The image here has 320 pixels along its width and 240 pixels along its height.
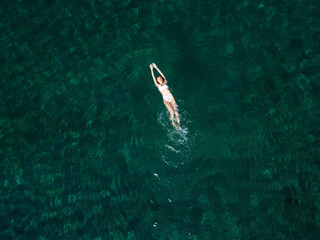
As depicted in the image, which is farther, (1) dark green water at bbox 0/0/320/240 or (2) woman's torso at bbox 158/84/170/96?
(2) woman's torso at bbox 158/84/170/96

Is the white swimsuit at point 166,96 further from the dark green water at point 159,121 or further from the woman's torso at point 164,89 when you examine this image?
the dark green water at point 159,121

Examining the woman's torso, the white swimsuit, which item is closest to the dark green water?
the white swimsuit

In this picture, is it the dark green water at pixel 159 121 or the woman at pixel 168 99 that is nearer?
the dark green water at pixel 159 121

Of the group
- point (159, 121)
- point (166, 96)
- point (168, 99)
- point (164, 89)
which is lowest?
point (159, 121)

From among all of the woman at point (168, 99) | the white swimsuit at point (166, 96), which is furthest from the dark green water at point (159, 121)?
the white swimsuit at point (166, 96)

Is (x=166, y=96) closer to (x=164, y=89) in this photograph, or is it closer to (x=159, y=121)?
(x=164, y=89)

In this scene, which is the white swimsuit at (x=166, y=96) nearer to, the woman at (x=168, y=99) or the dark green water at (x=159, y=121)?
the woman at (x=168, y=99)

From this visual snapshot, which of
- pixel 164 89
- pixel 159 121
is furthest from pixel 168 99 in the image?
pixel 159 121

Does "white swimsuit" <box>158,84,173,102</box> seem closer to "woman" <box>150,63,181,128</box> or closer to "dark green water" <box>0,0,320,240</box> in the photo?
"woman" <box>150,63,181,128</box>

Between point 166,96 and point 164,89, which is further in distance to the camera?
point 166,96
